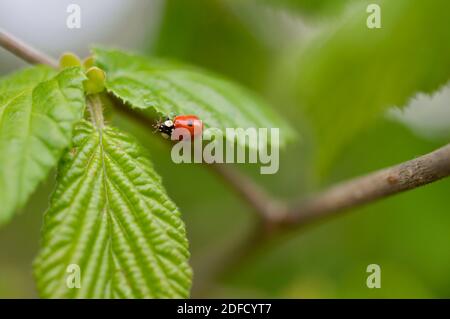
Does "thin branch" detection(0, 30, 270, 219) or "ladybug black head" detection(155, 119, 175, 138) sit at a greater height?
"thin branch" detection(0, 30, 270, 219)

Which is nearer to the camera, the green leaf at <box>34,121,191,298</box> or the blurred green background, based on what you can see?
the green leaf at <box>34,121,191,298</box>

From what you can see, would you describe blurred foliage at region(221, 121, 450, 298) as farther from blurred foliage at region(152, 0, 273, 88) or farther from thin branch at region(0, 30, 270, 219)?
blurred foliage at region(152, 0, 273, 88)

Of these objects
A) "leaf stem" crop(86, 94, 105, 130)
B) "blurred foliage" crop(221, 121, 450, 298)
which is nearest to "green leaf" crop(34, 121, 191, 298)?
"leaf stem" crop(86, 94, 105, 130)

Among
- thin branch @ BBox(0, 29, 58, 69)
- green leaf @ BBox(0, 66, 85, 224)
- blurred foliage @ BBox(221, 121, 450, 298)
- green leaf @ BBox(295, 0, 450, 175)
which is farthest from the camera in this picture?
blurred foliage @ BBox(221, 121, 450, 298)

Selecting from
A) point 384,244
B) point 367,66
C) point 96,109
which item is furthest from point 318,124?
point 96,109

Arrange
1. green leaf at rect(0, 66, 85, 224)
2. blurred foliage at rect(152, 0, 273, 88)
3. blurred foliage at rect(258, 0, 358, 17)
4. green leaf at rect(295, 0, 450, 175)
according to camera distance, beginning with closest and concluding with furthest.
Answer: green leaf at rect(0, 66, 85, 224) < green leaf at rect(295, 0, 450, 175) < blurred foliage at rect(258, 0, 358, 17) < blurred foliage at rect(152, 0, 273, 88)

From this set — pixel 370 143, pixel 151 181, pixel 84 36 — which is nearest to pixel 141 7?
pixel 84 36

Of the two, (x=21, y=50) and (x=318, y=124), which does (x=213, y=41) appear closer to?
(x=318, y=124)

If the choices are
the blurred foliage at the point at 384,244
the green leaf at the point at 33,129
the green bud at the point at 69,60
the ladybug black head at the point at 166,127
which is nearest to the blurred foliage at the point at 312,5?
the blurred foliage at the point at 384,244
